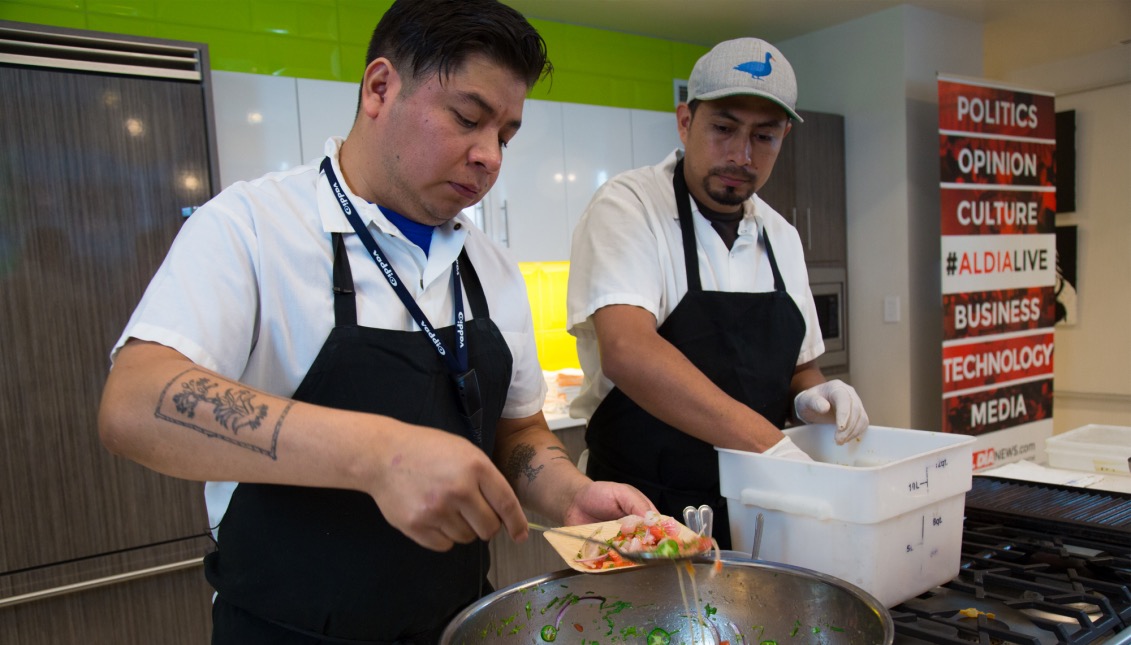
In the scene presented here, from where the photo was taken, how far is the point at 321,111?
3004 millimetres

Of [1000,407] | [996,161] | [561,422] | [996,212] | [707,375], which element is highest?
[996,161]

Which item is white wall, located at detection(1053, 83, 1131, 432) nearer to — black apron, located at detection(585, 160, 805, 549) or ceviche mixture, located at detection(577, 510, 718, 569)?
black apron, located at detection(585, 160, 805, 549)

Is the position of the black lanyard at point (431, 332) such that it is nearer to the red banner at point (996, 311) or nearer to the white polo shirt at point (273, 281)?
the white polo shirt at point (273, 281)

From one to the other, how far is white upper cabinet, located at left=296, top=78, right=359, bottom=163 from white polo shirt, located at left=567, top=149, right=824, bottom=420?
5.51 ft

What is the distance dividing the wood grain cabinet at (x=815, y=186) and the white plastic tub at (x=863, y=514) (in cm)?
292

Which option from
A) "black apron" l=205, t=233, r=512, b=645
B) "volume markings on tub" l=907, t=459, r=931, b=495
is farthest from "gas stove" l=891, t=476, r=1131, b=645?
"black apron" l=205, t=233, r=512, b=645

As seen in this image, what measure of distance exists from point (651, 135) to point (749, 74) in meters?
2.37

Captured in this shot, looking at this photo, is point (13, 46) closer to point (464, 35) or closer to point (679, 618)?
point (464, 35)

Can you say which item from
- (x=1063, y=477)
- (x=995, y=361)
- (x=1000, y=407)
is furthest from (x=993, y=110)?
(x=1063, y=477)

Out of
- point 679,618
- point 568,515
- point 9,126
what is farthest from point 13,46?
point 679,618

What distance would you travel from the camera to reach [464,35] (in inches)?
39.5

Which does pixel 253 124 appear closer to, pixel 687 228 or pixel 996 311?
pixel 687 228

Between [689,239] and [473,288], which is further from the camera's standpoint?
[689,239]

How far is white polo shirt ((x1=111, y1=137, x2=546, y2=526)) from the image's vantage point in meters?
0.90
